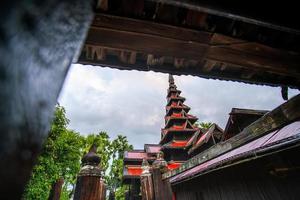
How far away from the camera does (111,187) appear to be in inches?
1230

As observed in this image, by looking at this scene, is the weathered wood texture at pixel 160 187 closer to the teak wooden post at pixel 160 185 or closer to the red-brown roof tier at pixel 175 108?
the teak wooden post at pixel 160 185

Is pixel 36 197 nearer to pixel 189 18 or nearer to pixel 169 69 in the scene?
pixel 169 69

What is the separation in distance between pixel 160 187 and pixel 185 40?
3.94m

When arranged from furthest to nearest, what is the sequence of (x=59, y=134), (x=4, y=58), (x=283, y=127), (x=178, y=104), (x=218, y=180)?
(x=178, y=104)
(x=59, y=134)
(x=218, y=180)
(x=283, y=127)
(x=4, y=58)

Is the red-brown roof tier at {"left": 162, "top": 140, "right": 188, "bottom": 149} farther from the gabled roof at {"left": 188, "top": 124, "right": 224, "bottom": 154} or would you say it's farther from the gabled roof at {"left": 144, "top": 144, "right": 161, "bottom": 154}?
the gabled roof at {"left": 144, "top": 144, "right": 161, "bottom": 154}

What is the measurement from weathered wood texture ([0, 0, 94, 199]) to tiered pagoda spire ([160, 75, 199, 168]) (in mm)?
18692

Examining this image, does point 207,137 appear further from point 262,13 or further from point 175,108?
point 262,13

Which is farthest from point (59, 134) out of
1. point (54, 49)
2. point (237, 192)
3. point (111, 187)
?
point (111, 187)

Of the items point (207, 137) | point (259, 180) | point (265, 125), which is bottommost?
point (259, 180)

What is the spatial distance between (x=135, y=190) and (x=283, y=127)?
1624cm

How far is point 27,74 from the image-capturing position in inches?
10.6

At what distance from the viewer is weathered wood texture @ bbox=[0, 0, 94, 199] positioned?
0.22 meters

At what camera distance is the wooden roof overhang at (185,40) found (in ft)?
6.66

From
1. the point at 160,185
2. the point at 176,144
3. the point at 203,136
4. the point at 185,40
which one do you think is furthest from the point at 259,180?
the point at 176,144
